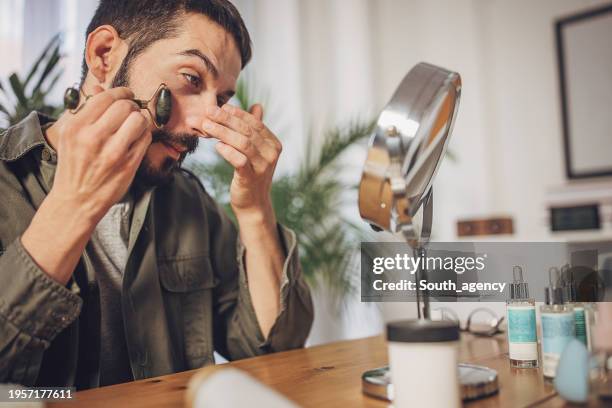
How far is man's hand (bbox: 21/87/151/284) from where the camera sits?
0.74 meters

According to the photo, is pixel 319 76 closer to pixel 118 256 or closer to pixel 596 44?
pixel 596 44

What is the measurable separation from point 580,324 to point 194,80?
79 cm

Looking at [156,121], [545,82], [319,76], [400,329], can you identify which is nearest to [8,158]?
[156,121]

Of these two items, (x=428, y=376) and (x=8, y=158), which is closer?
(x=428, y=376)

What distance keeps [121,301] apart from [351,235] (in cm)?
131

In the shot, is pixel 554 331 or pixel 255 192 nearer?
pixel 554 331

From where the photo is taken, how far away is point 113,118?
0.80 meters

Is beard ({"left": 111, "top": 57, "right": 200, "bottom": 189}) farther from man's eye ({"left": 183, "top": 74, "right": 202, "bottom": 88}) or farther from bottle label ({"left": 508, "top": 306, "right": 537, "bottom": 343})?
bottle label ({"left": 508, "top": 306, "right": 537, "bottom": 343})

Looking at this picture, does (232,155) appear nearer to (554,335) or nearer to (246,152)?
(246,152)

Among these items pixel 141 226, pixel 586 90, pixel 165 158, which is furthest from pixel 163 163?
pixel 586 90

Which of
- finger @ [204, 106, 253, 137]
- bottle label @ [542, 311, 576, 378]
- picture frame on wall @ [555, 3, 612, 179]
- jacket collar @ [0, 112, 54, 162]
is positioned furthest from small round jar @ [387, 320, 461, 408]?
picture frame on wall @ [555, 3, 612, 179]

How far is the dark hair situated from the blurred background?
0.98 meters

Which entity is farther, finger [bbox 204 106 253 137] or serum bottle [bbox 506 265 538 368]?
finger [bbox 204 106 253 137]

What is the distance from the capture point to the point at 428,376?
52 cm
